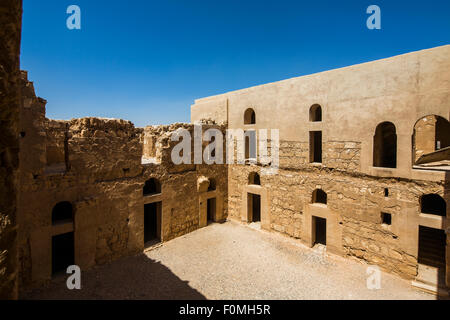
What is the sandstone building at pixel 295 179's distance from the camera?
6.62 m

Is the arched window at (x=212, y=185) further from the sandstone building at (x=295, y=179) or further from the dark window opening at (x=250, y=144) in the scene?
the dark window opening at (x=250, y=144)

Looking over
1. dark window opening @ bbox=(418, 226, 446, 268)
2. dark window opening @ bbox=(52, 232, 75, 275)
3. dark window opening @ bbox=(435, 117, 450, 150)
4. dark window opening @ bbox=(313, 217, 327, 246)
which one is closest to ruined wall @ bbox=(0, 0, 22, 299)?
dark window opening @ bbox=(52, 232, 75, 275)

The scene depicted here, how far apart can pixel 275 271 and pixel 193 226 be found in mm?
4398

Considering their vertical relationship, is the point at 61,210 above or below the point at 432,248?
above

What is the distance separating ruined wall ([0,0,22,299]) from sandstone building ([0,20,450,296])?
17.3 feet

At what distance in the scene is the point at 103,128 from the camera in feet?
25.6

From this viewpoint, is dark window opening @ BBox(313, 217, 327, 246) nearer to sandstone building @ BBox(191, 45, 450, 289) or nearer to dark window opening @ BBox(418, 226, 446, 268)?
sandstone building @ BBox(191, 45, 450, 289)

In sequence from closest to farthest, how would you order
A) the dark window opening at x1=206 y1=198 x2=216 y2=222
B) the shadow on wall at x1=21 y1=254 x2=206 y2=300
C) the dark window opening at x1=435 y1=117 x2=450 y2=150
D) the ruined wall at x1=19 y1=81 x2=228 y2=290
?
the ruined wall at x1=19 y1=81 x2=228 y2=290 < the shadow on wall at x1=21 y1=254 x2=206 y2=300 < the dark window opening at x1=435 y1=117 x2=450 y2=150 < the dark window opening at x1=206 y1=198 x2=216 y2=222

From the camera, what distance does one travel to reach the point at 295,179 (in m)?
9.77

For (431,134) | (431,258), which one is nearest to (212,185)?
(431,258)

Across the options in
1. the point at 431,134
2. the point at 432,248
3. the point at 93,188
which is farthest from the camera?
the point at 431,134

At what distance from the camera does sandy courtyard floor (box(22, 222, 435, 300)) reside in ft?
21.8

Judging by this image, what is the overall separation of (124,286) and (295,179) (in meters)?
7.19

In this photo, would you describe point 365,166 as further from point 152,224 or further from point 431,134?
point 152,224
